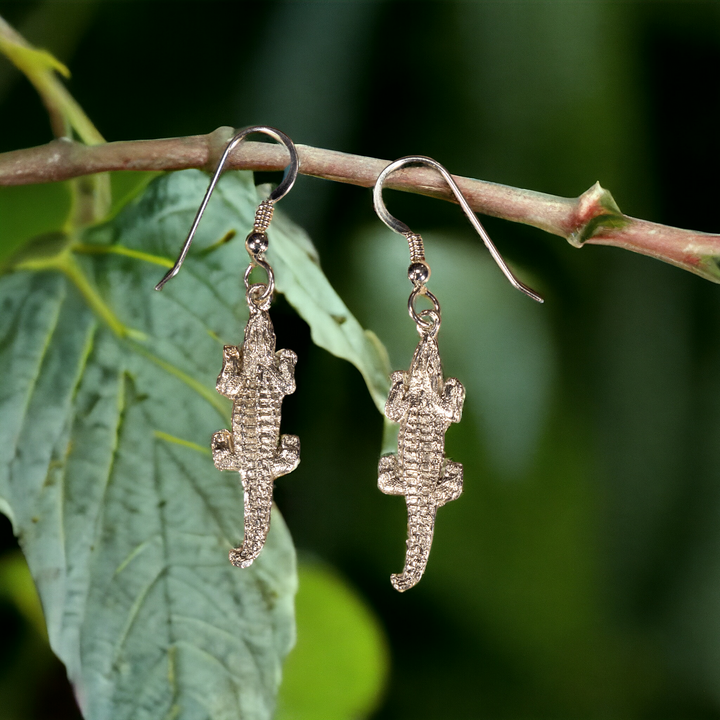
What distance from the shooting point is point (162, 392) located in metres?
0.72

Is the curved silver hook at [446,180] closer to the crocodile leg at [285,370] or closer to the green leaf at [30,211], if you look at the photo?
the crocodile leg at [285,370]

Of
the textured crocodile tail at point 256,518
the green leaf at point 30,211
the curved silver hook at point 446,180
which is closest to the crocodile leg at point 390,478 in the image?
the textured crocodile tail at point 256,518

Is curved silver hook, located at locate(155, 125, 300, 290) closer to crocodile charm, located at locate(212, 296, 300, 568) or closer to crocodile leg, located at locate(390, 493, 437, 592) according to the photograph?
crocodile charm, located at locate(212, 296, 300, 568)

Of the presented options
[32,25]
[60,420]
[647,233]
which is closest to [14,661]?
[60,420]

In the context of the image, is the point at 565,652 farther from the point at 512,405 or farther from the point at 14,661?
the point at 14,661

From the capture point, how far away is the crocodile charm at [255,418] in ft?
2.19

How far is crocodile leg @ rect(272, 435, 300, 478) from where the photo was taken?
0.69 meters

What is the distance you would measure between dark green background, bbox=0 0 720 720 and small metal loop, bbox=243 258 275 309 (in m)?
0.08

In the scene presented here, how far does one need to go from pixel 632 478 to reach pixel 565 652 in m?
0.21

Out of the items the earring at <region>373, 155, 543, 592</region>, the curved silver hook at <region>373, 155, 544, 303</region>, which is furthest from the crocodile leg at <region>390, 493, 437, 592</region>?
the curved silver hook at <region>373, 155, 544, 303</region>

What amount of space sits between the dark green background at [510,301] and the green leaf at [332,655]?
23 millimetres

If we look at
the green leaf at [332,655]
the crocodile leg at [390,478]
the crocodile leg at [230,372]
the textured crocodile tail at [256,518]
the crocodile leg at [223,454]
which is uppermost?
the crocodile leg at [230,372]

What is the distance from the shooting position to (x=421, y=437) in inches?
26.6

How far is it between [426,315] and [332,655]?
39 centimetres
